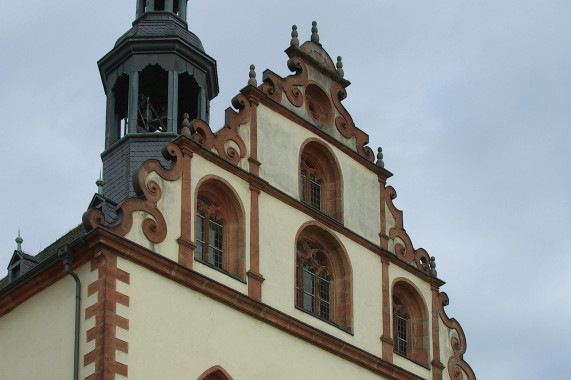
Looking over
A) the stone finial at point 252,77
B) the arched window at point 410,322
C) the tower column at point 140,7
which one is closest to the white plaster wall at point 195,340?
the arched window at point 410,322

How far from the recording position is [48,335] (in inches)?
1138

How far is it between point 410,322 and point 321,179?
11.7ft

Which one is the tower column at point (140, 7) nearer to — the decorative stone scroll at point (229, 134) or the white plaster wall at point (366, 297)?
the decorative stone scroll at point (229, 134)

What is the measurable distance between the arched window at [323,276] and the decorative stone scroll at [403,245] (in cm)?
188

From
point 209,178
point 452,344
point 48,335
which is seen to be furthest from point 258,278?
point 452,344

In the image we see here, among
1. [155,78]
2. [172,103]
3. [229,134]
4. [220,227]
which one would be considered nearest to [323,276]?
[220,227]

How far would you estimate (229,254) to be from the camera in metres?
30.9

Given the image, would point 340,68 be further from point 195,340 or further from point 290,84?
point 195,340

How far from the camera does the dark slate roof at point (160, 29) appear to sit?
37.7 m

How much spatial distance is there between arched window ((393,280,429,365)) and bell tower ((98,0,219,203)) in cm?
584

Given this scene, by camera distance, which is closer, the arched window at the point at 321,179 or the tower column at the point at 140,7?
the arched window at the point at 321,179

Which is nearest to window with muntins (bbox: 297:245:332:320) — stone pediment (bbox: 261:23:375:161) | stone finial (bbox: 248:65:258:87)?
stone pediment (bbox: 261:23:375:161)

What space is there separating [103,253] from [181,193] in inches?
96.9

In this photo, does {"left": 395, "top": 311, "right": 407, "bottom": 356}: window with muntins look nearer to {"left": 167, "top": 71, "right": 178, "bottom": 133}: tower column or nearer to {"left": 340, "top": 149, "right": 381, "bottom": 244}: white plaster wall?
{"left": 340, "top": 149, "right": 381, "bottom": 244}: white plaster wall
